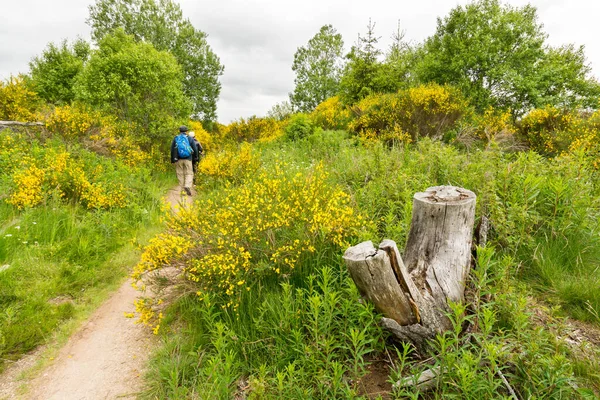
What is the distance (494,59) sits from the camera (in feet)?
48.0

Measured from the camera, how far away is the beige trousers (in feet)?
29.6

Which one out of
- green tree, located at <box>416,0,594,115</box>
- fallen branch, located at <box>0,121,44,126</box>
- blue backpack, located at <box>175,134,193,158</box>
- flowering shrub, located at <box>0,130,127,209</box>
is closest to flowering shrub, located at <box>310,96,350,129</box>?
green tree, located at <box>416,0,594,115</box>

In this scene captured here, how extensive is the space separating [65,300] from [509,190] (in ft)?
18.9

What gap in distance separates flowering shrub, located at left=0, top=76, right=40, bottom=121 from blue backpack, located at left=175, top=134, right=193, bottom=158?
179 inches

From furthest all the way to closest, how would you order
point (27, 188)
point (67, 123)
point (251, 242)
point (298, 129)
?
1. point (298, 129)
2. point (67, 123)
3. point (27, 188)
4. point (251, 242)

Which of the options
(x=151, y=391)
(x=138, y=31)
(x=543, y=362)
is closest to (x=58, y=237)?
(x=151, y=391)

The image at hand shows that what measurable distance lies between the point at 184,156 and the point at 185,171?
508 millimetres

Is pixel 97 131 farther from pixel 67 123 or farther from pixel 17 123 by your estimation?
pixel 17 123

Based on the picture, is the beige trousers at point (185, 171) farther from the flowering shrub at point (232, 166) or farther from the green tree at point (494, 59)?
the green tree at point (494, 59)

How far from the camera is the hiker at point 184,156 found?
28.9ft

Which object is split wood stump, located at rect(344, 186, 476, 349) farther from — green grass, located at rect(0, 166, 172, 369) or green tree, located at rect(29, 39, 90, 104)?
green tree, located at rect(29, 39, 90, 104)

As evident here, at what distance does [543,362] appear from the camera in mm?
1728

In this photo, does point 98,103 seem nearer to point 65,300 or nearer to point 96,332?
point 65,300

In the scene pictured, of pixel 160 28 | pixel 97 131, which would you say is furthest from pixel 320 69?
pixel 97 131
